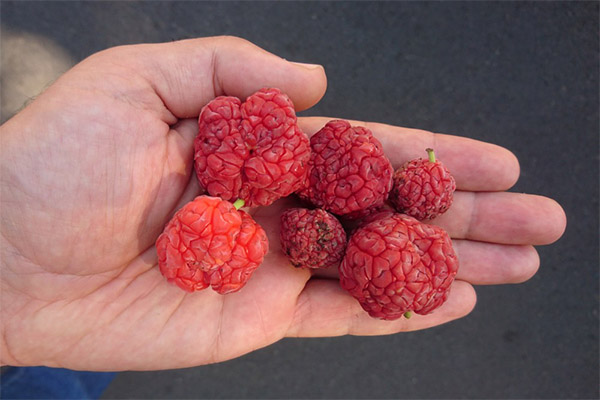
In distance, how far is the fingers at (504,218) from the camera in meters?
2.40

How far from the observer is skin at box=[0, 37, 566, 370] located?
1.89 m

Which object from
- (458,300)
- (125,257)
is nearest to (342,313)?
(458,300)

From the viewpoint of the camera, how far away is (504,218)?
2.43 meters

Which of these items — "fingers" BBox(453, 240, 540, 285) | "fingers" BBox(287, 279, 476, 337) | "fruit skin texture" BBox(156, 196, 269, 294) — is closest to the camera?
"fruit skin texture" BBox(156, 196, 269, 294)

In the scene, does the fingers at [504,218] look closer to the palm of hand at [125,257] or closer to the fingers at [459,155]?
the fingers at [459,155]

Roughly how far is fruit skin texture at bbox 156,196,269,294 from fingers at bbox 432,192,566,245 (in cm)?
108

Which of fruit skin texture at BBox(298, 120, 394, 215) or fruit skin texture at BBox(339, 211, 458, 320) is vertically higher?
fruit skin texture at BBox(298, 120, 394, 215)

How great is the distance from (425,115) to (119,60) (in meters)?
2.13

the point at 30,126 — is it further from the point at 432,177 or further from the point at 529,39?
the point at 529,39

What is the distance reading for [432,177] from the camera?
2.06m

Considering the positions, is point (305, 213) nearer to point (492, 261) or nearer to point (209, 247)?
point (209, 247)

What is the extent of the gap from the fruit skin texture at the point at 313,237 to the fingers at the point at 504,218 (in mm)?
687

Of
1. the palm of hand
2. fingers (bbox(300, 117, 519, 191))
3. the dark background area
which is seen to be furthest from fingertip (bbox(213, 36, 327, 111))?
the dark background area

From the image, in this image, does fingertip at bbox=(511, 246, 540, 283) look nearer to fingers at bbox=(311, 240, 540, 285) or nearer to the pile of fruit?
fingers at bbox=(311, 240, 540, 285)
